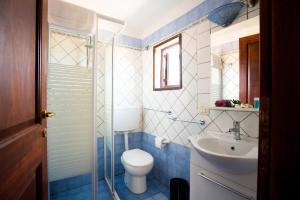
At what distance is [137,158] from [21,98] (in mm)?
1632

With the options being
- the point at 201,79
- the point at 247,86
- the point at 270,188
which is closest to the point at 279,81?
the point at 270,188

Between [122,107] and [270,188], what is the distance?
208 cm

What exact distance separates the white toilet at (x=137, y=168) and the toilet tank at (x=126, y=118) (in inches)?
15.0

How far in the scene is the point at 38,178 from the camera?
2.34 feet

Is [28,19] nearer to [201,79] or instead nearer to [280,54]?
[280,54]

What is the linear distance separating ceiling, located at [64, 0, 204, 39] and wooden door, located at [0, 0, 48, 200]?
1307 millimetres

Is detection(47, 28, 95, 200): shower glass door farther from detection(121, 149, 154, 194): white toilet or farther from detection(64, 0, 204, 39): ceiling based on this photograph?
detection(64, 0, 204, 39): ceiling

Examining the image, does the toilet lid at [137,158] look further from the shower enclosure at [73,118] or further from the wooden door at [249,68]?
the wooden door at [249,68]

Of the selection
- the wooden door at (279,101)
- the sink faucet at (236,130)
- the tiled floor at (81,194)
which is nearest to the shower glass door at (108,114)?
the tiled floor at (81,194)

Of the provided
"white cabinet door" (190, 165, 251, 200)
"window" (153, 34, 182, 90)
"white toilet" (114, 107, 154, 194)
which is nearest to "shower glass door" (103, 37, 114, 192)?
"white toilet" (114, 107, 154, 194)

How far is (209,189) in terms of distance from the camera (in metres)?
1.14

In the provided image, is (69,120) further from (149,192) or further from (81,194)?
(149,192)

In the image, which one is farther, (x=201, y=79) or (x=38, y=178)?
(x=201, y=79)

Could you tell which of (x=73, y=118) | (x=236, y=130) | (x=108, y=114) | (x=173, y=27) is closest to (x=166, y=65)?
(x=173, y=27)
